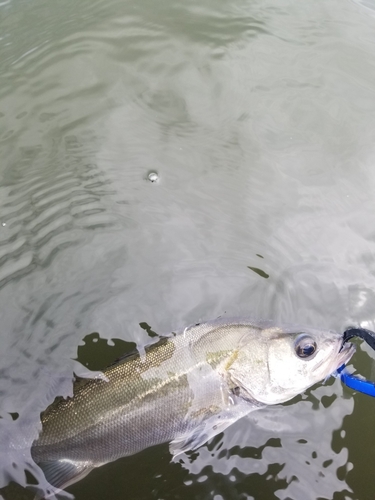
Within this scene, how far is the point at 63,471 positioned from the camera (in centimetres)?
291

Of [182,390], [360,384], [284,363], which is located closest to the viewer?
[360,384]

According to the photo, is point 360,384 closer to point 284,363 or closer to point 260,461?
point 284,363

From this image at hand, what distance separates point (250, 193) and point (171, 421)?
88.7 inches

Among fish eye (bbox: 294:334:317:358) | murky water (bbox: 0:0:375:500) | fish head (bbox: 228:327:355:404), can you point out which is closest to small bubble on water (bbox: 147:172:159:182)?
murky water (bbox: 0:0:375:500)

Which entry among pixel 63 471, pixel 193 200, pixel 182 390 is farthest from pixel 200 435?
pixel 193 200

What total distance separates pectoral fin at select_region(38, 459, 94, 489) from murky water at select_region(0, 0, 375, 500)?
6.6 inches

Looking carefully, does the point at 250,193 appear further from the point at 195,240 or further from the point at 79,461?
the point at 79,461

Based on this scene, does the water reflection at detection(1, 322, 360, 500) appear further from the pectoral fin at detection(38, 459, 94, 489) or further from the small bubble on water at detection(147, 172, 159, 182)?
the small bubble on water at detection(147, 172, 159, 182)

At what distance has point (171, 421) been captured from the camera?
3.00 metres

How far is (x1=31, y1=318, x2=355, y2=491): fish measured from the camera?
9.48 feet

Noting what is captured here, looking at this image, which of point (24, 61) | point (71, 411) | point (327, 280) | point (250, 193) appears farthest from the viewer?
point (24, 61)

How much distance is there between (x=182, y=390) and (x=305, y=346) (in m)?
0.82

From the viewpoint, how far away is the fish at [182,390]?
2891 mm

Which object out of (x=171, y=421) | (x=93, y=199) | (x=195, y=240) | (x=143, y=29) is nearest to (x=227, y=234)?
(x=195, y=240)
